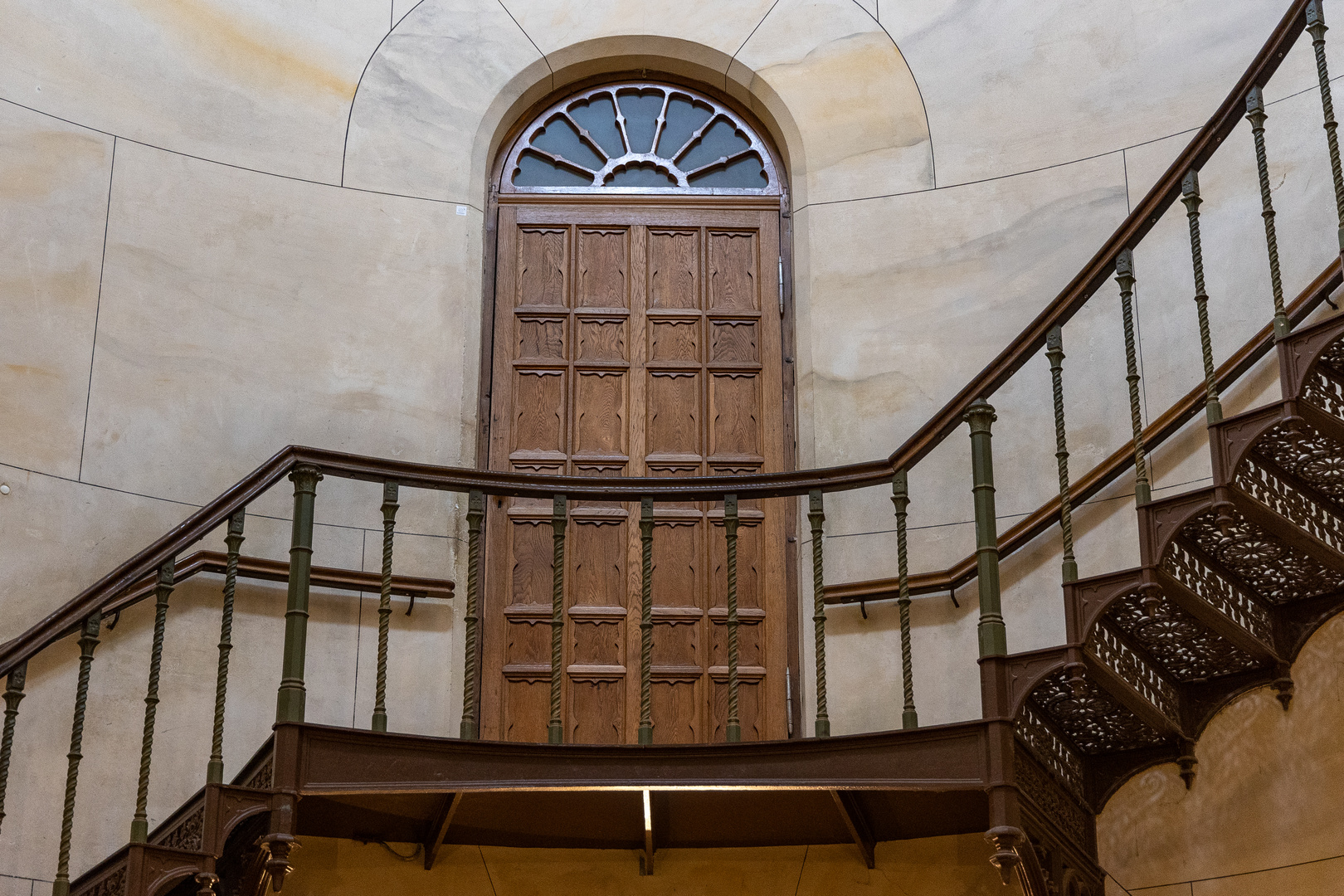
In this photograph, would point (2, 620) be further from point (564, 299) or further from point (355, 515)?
point (564, 299)

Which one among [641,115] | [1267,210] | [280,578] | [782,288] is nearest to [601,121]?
[641,115]

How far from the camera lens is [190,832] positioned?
14.8 feet

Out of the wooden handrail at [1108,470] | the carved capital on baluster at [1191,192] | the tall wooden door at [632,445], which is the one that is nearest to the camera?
the carved capital on baluster at [1191,192]

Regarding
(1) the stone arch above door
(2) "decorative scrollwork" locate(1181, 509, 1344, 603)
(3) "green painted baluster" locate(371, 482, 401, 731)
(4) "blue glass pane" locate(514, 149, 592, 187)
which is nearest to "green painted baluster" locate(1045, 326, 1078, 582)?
(2) "decorative scrollwork" locate(1181, 509, 1344, 603)

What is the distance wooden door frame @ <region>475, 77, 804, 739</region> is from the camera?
621cm

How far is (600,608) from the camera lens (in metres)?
6.18

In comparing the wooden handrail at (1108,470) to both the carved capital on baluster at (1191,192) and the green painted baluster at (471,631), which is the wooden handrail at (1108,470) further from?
the green painted baluster at (471,631)

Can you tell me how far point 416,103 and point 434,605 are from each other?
7.10 ft

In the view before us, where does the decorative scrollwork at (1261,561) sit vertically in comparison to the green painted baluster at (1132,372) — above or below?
below

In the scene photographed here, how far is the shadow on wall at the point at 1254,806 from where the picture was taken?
206 inches

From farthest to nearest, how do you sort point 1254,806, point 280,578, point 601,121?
1. point 601,121
2. point 280,578
3. point 1254,806

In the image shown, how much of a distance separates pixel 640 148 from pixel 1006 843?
363 centimetres

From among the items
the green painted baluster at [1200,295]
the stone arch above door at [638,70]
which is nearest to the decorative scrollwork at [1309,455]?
the green painted baluster at [1200,295]

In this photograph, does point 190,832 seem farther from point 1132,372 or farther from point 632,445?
point 1132,372
